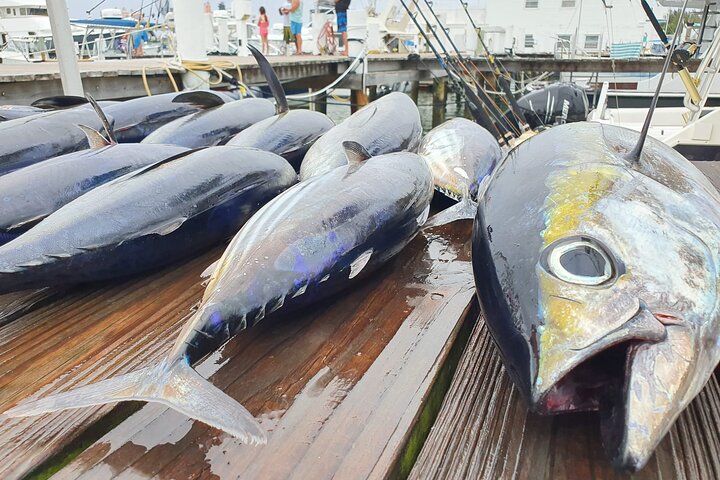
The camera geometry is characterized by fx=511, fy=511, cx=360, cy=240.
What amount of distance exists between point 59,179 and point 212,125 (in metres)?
1.47

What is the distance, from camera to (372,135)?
3.43 metres

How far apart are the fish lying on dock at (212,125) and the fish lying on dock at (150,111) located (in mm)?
301

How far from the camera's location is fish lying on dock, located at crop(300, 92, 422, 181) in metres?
3.19

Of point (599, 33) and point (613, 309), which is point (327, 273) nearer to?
point (613, 309)

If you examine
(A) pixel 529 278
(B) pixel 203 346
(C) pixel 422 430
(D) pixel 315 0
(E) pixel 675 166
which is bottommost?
(C) pixel 422 430

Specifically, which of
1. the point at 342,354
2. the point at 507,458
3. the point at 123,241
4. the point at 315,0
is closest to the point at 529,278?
the point at 507,458

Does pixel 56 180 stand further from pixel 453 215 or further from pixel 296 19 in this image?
pixel 296 19

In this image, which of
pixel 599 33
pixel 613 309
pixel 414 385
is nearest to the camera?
pixel 613 309

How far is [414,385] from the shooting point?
5.05ft

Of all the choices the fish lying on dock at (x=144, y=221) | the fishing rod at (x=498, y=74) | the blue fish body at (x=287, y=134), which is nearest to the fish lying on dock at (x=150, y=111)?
the blue fish body at (x=287, y=134)

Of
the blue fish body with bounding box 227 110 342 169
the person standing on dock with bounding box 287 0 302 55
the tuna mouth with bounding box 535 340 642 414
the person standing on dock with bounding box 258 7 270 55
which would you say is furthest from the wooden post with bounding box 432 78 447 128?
the tuna mouth with bounding box 535 340 642 414

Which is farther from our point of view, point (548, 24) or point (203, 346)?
point (548, 24)

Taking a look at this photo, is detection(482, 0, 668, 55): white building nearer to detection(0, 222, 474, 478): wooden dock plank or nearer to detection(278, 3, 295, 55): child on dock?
detection(278, 3, 295, 55): child on dock

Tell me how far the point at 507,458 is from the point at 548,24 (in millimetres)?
Result: 31364
